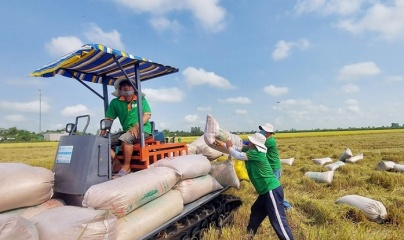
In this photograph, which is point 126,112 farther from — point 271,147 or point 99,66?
point 271,147

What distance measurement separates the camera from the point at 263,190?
418cm

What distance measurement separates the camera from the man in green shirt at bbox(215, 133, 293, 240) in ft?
13.1

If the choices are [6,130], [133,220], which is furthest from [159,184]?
[6,130]

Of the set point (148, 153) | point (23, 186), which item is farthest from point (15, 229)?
point (148, 153)

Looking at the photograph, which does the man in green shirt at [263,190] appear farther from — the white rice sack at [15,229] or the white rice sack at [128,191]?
the white rice sack at [15,229]

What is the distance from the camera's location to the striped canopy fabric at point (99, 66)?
11.6 feet

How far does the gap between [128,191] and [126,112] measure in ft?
5.44

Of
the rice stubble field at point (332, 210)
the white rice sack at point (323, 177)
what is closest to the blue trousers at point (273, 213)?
the rice stubble field at point (332, 210)

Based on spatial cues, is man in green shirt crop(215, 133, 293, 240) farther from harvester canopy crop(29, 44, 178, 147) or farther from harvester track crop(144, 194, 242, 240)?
harvester canopy crop(29, 44, 178, 147)

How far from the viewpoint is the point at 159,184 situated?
3504 millimetres

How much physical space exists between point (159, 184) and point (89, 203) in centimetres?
83

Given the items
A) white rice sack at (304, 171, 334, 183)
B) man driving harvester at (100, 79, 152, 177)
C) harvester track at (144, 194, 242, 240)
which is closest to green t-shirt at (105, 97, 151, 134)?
man driving harvester at (100, 79, 152, 177)

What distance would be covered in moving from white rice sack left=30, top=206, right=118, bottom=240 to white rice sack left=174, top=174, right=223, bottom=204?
1.44m

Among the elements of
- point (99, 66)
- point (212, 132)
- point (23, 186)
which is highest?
point (99, 66)
